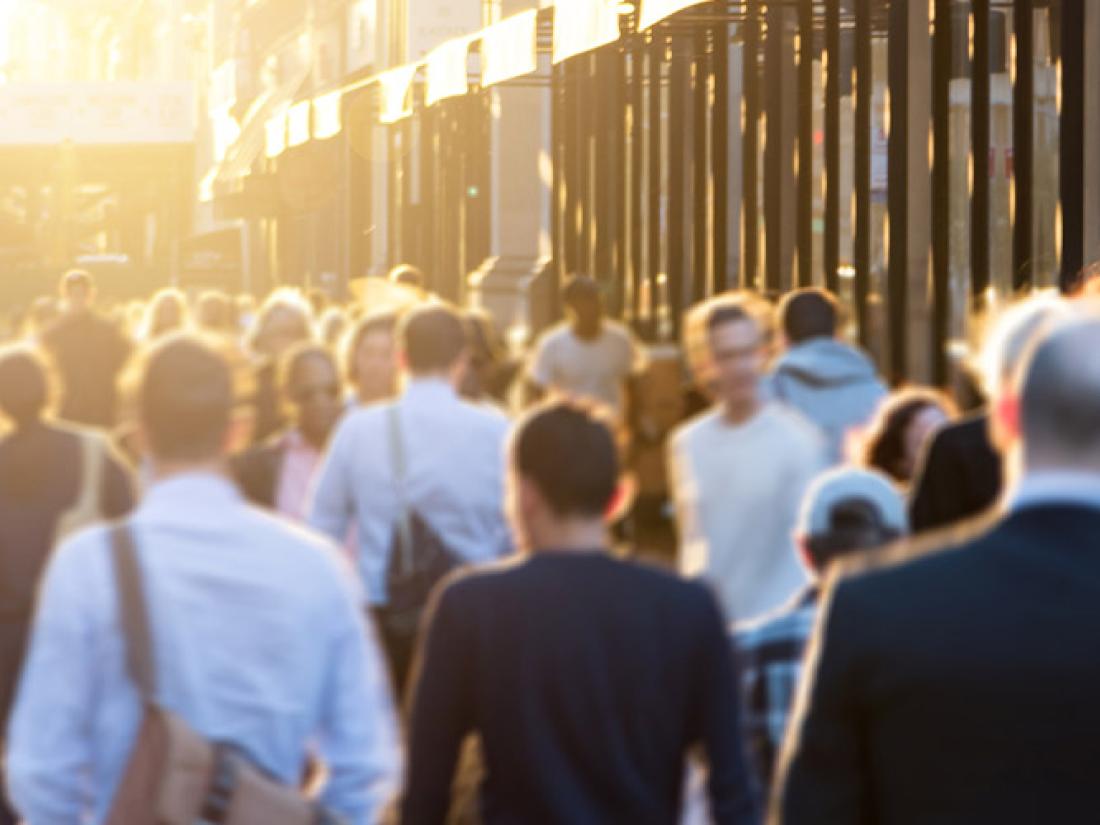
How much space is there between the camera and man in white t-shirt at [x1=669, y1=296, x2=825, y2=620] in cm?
670

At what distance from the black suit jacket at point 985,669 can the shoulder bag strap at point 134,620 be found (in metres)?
1.53

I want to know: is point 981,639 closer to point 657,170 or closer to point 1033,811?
point 1033,811

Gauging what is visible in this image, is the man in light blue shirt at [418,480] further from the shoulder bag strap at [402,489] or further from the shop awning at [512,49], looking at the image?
the shop awning at [512,49]

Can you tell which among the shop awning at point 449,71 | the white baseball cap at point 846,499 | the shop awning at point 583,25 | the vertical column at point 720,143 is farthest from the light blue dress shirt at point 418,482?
the shop awning at point 449,71

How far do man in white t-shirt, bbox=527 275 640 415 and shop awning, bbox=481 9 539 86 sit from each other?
30.0ft

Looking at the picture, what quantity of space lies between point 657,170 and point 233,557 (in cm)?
1903

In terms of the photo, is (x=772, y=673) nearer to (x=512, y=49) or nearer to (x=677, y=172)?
(x=512, y=49)

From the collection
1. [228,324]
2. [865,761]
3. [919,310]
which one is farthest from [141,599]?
[919,310]

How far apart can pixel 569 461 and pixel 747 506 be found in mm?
2448

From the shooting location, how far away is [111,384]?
9.47m

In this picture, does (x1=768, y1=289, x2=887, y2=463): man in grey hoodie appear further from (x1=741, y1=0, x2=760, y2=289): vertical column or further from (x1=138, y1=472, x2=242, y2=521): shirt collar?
(x1=741, y1=0, x2=760, y2=289): vertical column

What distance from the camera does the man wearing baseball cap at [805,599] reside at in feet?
16.8

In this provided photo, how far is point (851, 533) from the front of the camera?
5.12 metres

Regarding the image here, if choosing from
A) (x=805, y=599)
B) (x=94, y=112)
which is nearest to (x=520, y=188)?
(x=805, y=599)
